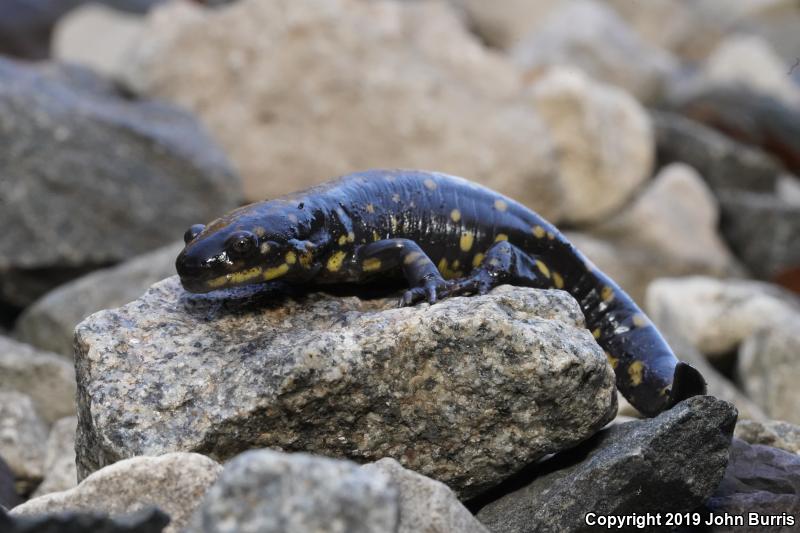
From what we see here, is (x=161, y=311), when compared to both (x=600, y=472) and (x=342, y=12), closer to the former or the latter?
(x=600, y=472)

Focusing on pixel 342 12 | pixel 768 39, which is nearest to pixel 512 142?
pixel 342 12

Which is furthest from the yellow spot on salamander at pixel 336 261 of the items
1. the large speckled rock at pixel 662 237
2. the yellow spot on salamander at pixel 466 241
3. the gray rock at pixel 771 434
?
the large speckled rock at pixel 662 237

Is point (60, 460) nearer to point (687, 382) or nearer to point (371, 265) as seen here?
point (371, 265)

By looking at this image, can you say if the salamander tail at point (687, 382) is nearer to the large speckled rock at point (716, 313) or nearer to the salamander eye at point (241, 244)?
the salamander eye at point (241, 244)

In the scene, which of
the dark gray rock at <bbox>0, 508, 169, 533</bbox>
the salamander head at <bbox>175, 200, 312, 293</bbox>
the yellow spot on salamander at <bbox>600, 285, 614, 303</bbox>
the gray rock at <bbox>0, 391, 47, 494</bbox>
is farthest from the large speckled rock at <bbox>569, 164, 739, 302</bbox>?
the dark gray rock at <bbox>0, 508, 169, 533</bbox>

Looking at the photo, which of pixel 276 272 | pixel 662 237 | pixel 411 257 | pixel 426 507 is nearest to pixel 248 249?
pixel 276 272

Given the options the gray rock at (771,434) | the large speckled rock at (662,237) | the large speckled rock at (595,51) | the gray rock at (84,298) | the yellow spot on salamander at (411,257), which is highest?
the large speckled rock at (595,51)
